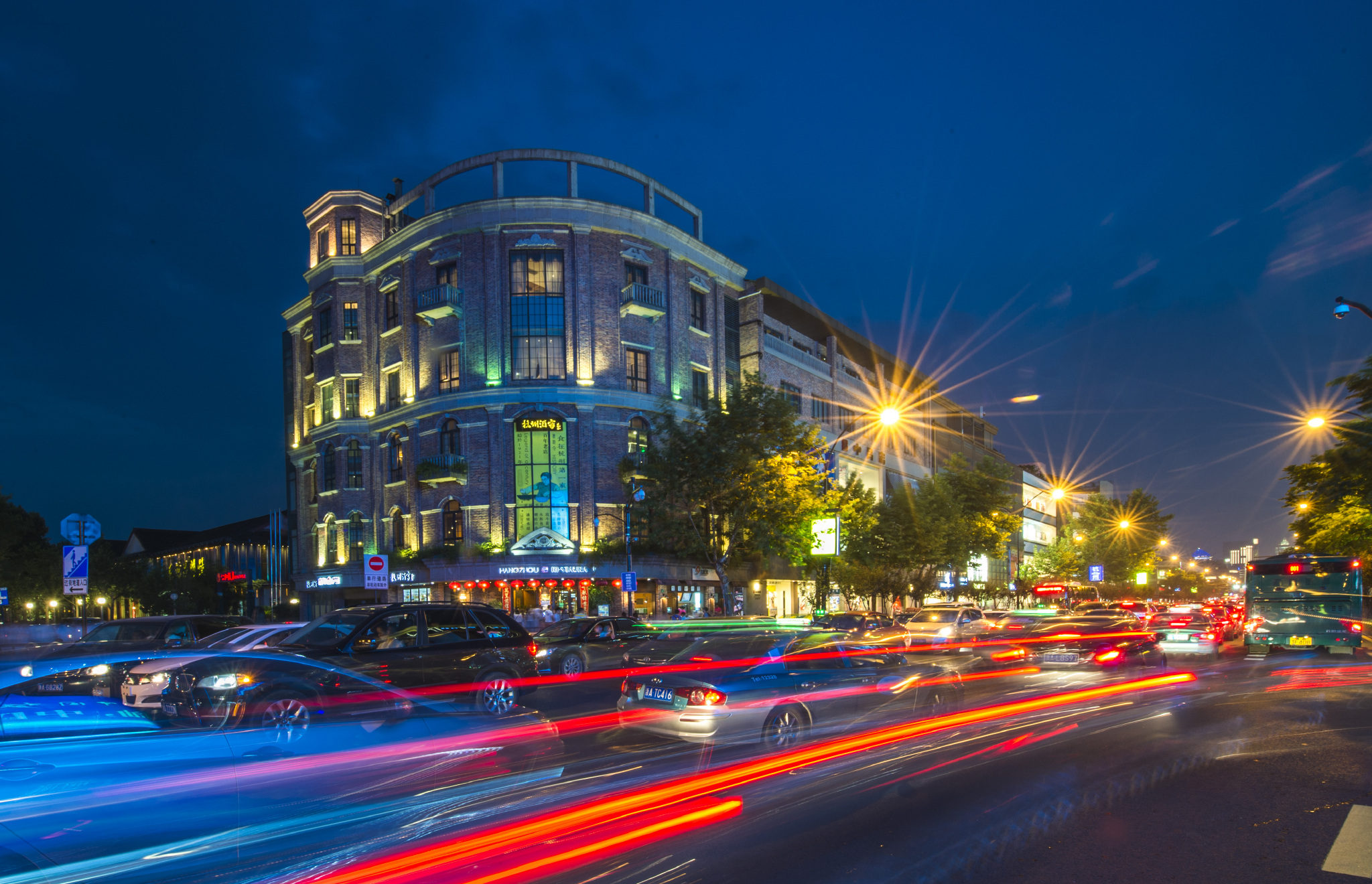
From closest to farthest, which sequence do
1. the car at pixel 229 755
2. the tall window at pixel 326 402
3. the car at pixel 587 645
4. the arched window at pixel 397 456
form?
the car at pixel 229 755 < the car at pixel 587 645 < the arched window at pixel 397 456 < the tall window at pixel 326 402

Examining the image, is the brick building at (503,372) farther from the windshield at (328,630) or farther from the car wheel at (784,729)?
the car wheel at (784,729)

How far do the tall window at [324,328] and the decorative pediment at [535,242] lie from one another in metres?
14.8

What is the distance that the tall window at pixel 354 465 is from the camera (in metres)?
45.2

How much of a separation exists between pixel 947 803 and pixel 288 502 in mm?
63157

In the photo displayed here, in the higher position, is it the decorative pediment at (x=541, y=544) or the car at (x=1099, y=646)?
the decorative pediment at (x=541, y=544)

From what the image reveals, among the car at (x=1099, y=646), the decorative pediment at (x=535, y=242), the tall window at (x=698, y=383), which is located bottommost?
the car at (x=1099, y=646)

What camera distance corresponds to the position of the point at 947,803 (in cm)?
709

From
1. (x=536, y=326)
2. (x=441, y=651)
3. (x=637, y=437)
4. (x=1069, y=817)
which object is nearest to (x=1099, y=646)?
(x=1069, y=817)

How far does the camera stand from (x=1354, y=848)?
18.9 ft

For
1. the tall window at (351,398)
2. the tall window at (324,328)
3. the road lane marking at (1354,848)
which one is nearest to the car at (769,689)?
the road lane marking at (1354,848)

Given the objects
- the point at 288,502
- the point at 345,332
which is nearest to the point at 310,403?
the point at 345,332

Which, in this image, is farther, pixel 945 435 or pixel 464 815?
pixel 945 435

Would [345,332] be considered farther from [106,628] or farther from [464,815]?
[464,815]

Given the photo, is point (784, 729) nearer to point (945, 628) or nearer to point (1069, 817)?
point (1069, 817)
